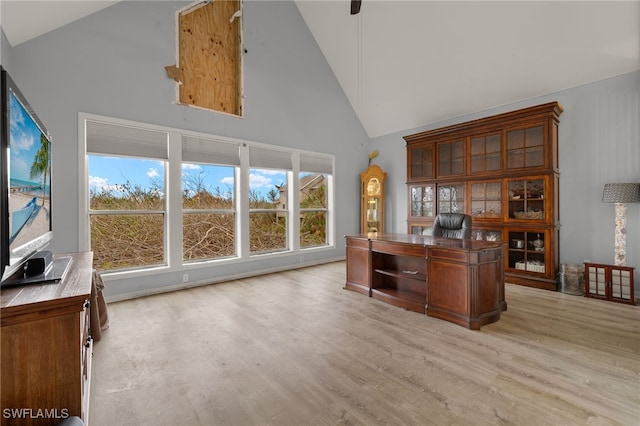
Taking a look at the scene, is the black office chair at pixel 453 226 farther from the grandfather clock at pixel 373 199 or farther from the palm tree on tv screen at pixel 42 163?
the palm tree on tv screen at pixel 42 163

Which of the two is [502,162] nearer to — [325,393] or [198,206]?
[325,393]

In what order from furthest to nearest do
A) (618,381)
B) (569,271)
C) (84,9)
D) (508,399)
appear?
(569,271)
(84,9)
(618,381)
(508,399)

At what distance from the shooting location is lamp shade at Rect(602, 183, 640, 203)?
3.55 m

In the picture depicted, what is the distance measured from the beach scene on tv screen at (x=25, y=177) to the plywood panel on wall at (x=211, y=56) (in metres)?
2.76

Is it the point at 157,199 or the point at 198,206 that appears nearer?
the point at 157,199

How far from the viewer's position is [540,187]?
423 cm

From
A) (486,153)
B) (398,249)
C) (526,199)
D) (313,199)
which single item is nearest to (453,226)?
(398,249)

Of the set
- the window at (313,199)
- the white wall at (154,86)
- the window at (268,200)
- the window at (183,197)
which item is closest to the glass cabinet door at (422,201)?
the white wall at (154,86)

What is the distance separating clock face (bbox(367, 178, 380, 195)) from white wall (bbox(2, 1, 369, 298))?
79 cm

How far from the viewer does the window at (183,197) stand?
12.4 ft

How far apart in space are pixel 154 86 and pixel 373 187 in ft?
14.6

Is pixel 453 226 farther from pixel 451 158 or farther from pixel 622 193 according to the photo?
pixel 622 193

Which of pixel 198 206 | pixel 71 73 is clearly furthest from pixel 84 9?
pixel 198 206

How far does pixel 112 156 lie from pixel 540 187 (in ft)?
19.2
